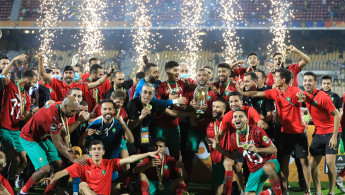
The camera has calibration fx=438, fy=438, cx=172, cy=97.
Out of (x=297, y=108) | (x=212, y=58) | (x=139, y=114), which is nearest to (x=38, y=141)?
(x=139, y=114)

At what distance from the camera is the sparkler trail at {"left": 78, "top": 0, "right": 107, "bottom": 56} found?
29239 millimetres

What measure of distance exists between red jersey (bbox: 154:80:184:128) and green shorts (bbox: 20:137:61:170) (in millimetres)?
1744

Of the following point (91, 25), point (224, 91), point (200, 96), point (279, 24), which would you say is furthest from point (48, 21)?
point (200, 96)

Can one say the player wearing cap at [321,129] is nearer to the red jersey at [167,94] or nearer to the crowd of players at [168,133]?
the crowd of players at [168,133]

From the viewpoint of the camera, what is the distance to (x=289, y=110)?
689 centimetres

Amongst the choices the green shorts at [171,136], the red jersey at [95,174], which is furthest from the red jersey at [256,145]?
the red jersey at [95,174]

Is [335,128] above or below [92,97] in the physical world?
below

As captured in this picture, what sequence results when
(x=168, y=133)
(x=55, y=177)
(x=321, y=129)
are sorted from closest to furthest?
(x=55, y=177) → (x=321, y=129) → (x=168, y=133)

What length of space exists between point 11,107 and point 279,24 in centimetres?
2310

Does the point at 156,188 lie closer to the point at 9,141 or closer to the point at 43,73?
the point at 9,141

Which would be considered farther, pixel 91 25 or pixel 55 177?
pixel 91 25

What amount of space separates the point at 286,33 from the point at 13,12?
18874 mm

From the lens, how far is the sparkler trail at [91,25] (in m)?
29.2

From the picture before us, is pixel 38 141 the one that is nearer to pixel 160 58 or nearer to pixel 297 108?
pixel 297 108
